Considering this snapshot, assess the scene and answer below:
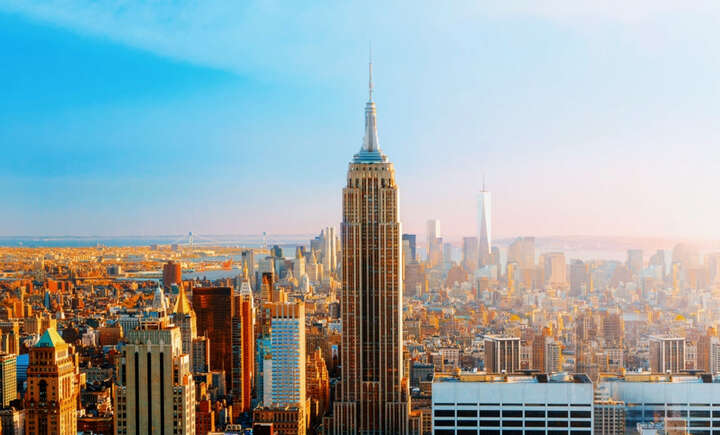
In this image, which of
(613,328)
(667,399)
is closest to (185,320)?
(613,328)

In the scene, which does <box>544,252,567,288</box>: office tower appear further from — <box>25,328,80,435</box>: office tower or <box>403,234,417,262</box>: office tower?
<box>25,328,80,435</box>: office tower

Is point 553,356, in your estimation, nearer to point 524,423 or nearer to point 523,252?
point 523,252

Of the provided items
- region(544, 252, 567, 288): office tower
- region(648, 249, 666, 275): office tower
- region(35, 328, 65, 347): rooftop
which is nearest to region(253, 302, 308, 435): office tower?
region(35, 328, 65, 347): rooftop

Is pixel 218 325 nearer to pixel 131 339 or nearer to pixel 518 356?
pixel 131 339

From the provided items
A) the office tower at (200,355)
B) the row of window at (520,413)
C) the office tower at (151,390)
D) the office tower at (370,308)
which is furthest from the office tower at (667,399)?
the office tower at (370,308)

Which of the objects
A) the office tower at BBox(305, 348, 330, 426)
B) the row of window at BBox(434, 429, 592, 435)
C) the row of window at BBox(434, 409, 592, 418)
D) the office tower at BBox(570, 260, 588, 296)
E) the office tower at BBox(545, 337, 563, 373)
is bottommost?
the office tower at BBox(305, 348, 330, 426)

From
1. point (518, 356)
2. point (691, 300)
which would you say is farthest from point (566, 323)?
point (691, 300)

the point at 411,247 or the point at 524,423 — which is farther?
the point at 411,247
